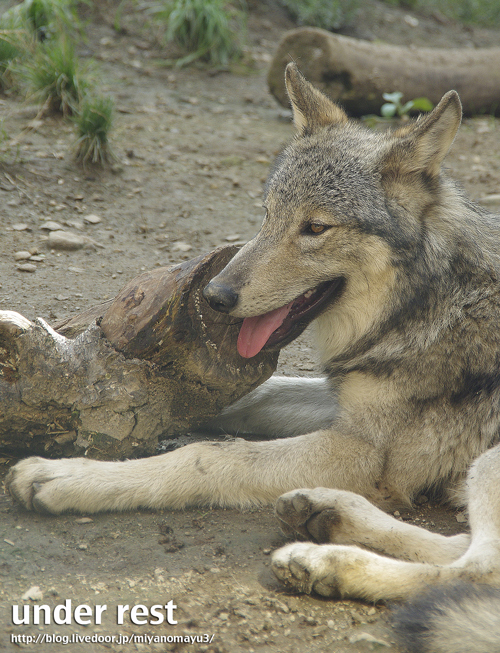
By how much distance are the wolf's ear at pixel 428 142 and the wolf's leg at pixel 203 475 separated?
1414 millimetres

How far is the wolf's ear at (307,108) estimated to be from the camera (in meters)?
3.74

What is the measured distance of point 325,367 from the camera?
12.3ft

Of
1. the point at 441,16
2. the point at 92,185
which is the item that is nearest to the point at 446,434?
the point at 92,185

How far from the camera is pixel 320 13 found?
39.1ft

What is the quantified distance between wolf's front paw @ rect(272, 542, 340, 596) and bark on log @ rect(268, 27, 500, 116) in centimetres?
711

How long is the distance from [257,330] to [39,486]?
1.29m

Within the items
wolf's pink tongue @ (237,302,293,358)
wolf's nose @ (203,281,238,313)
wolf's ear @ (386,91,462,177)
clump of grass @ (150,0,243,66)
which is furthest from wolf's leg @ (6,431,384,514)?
clump of grass @ (150,0,243,66)

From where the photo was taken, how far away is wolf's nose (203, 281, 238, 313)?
302 centimetres

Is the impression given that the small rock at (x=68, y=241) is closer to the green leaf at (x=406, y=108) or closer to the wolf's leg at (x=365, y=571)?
the wolf's leg at (x=365, y=571)

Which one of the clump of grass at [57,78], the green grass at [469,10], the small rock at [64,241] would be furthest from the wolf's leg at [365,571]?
the green grass at [469,10]

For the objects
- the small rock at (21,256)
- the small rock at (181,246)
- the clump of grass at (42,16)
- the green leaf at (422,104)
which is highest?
the clump of grass at (42,16)

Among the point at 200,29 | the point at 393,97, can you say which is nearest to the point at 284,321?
the point at 393,97

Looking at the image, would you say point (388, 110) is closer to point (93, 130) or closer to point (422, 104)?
point (422, 104)

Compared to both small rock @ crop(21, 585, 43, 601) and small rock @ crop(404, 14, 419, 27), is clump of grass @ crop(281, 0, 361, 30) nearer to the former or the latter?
small rock @ crop(404, 14, 419, 27)
